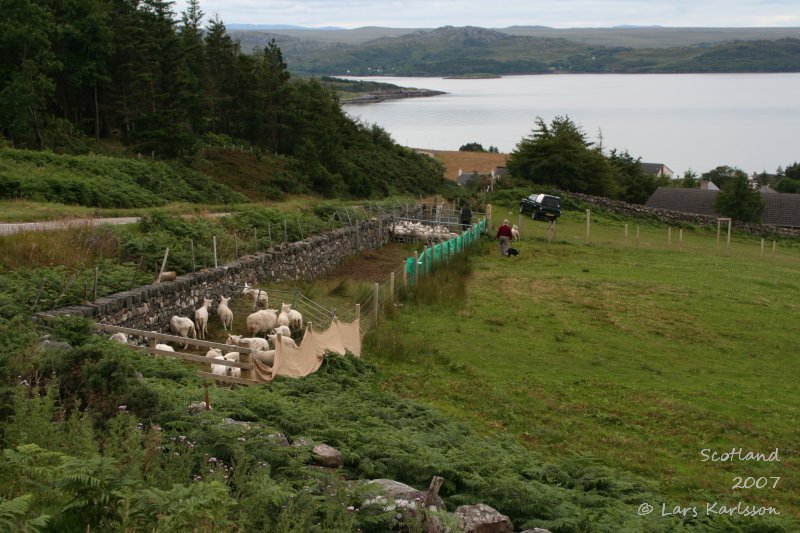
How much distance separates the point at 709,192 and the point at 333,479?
58533mm

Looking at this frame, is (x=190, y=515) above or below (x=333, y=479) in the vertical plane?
above

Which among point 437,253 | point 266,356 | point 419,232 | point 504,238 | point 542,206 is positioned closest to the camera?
point 266,356

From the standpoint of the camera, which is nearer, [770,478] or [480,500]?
[480,500]

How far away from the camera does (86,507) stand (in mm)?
6711

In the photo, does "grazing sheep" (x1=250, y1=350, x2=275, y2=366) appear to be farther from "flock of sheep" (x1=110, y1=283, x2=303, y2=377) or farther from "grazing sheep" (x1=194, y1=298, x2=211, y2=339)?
"grazing sheep" (x1=194, y1=298, x2=211, y2=339)

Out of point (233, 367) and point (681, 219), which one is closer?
point (233, 367)

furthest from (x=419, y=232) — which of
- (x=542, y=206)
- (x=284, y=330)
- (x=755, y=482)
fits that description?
(x=755, y=482)

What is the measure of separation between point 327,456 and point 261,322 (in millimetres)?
9636

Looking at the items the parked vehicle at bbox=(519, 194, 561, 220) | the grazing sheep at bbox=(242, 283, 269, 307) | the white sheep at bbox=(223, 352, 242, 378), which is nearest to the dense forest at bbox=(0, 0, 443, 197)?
the parked vehicle at bbox=(519, 194, 561, 220)

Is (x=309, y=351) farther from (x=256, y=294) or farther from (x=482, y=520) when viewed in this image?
(x=482, y=520)

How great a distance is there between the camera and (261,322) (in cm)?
1872

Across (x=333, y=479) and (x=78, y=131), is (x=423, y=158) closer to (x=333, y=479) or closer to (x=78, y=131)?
(x=78, y=131)

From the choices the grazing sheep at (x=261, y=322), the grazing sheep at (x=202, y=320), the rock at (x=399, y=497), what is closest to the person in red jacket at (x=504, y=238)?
the grazing sheep at (x=261, y=322)

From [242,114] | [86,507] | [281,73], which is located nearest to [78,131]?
[242,114]
